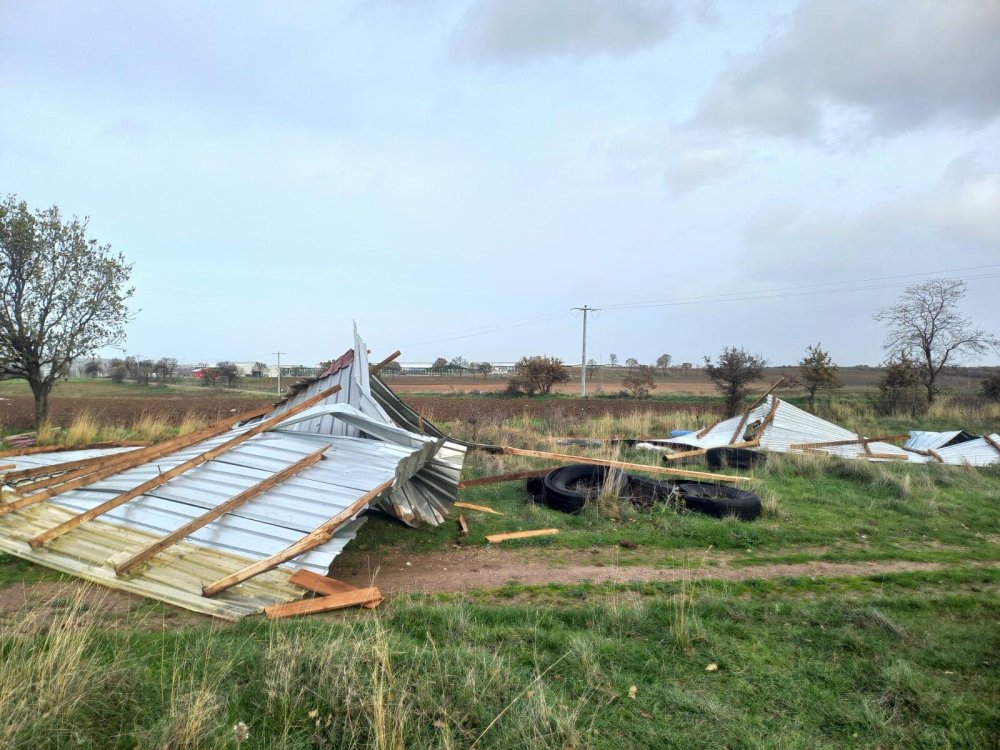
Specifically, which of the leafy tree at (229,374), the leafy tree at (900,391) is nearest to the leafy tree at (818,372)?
the leafy tree at (900,391)

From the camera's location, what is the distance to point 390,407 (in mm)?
9086

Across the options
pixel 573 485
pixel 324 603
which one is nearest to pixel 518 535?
pixel 573 485

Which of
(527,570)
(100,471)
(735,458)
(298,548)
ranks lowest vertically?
(527,570)

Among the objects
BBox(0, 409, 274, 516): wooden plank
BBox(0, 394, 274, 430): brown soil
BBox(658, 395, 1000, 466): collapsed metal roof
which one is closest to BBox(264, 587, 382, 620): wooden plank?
BBox(0, 409, 274, 516): wooden plank

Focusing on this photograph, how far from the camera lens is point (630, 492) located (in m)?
9.14

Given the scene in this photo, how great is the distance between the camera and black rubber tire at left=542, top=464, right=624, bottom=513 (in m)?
8.75

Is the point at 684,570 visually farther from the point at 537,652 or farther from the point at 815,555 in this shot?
the point at 537,652

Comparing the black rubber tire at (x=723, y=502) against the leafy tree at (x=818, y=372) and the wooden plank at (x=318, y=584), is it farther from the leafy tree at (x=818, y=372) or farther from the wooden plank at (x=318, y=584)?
the leafy tree at (x=818, y=372)

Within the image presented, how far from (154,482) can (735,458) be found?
37.3 feet

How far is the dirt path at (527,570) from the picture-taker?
585cm

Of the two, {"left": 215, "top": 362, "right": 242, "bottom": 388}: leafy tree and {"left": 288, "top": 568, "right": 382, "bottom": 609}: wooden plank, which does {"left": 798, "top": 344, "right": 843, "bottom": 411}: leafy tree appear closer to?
{"left": 288, "top": 568, "right": 382, "bottom": 609}: wooden plank

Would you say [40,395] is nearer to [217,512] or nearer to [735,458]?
[217,512]

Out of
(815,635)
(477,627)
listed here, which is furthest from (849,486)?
(477,627)

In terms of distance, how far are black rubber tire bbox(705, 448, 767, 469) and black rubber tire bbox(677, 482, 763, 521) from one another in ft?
11.7
